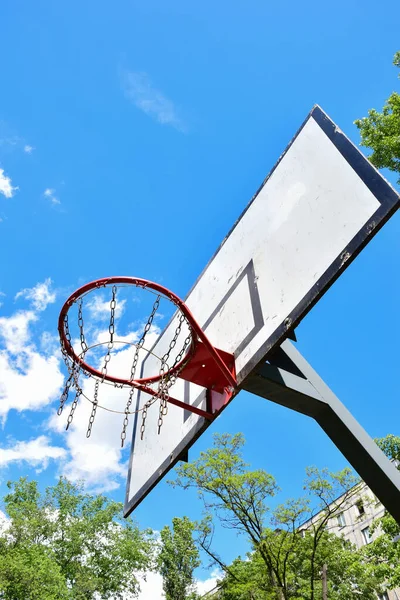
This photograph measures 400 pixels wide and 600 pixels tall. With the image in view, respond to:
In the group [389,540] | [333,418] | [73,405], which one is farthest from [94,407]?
[389,540]

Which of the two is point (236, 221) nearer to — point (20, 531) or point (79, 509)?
point (20, 531)

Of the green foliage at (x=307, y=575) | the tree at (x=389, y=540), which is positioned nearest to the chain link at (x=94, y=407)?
the tree at (x=389, y=540)

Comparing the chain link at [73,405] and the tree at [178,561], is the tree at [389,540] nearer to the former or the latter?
the chain link at [73,405]

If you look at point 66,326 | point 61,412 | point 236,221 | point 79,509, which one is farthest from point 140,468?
point 79,509

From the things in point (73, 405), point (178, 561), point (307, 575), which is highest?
point (73, 405)

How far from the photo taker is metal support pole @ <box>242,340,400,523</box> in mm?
3178

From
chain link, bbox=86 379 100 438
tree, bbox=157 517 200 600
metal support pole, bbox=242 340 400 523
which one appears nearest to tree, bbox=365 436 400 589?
metal support pole, bbox=242 340 400 523

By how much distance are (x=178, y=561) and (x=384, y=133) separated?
900 inches

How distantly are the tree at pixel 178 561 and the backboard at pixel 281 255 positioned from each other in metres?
21.6

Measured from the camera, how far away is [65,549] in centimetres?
2248

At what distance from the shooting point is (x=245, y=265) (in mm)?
3584

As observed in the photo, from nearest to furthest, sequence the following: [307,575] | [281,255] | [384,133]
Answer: [281,255] < [384,133] < [307,575]

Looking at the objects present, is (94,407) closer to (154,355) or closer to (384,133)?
(154,355)

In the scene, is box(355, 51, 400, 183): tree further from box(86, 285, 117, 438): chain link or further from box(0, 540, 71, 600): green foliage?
box(0, 540, 71, 600): green foliage
